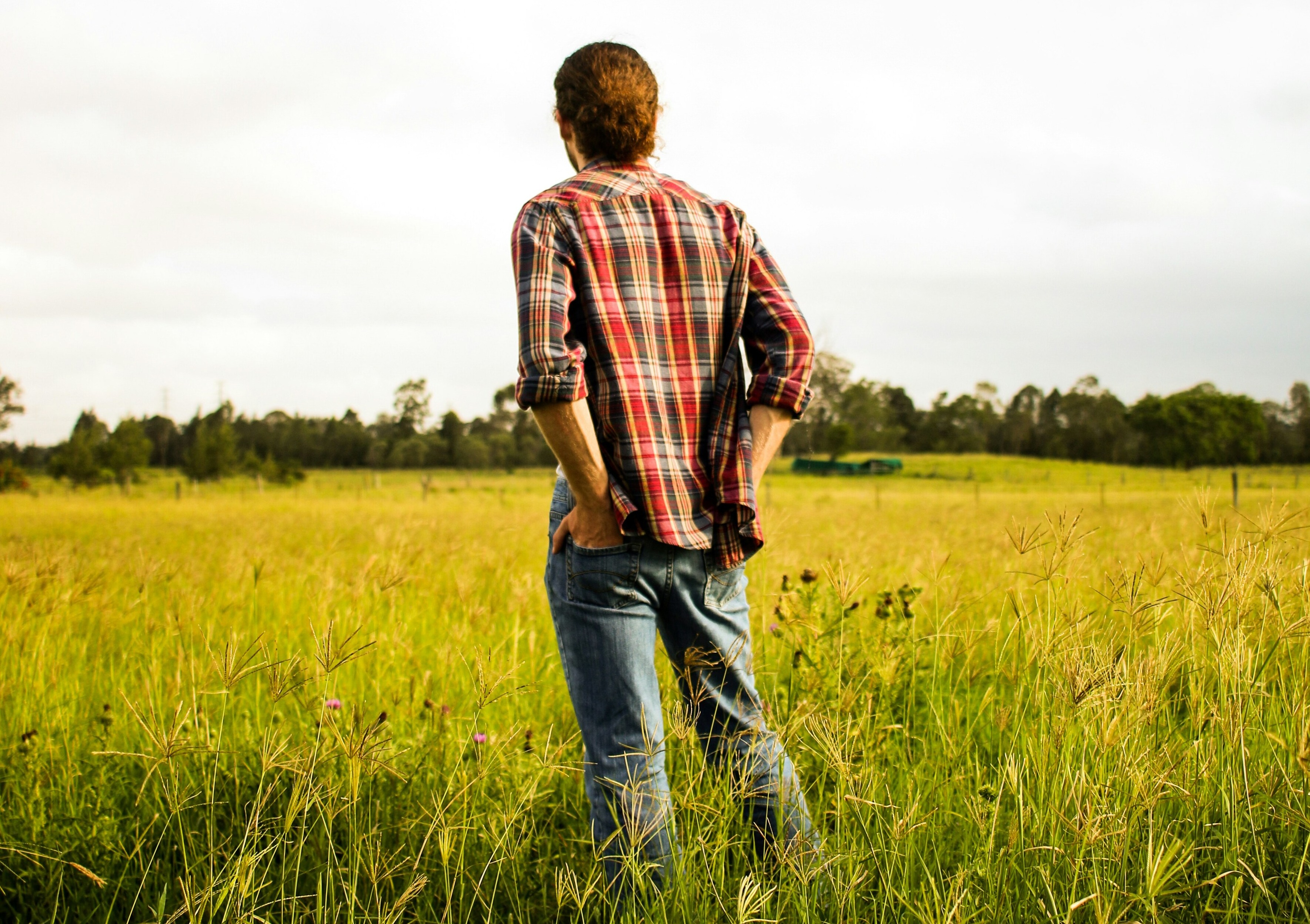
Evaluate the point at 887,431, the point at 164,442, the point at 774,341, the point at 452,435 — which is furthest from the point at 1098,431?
the point at 164,442

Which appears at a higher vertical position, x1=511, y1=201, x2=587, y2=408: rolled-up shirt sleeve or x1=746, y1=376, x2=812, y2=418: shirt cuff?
x1=511, y1=201, x2=587, y2=408: rolled-up shirt sleeve

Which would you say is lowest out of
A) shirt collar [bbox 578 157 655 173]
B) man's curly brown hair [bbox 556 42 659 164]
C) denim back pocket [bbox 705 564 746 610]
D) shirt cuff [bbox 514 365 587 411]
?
denim back pocket [bbox 705 564 746 610]

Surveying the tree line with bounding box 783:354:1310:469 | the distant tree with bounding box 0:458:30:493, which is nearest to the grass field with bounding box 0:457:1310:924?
the distant tree with bounding box 0:458:30:493

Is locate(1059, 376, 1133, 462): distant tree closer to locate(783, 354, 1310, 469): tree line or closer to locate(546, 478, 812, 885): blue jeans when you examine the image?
locate(783, 354, 1310, 469): tree line

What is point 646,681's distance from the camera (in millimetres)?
1796

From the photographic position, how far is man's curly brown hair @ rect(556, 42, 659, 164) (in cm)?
186

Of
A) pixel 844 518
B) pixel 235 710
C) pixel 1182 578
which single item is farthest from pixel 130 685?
pixel 844 518

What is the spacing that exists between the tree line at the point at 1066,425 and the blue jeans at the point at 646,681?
70.7 m

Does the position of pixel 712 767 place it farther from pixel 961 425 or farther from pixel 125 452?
pixel 961 425

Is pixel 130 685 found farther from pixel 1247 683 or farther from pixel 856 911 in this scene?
pixel 1247 683

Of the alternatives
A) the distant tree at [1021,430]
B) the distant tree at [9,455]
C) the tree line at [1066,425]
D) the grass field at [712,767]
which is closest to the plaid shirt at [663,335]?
the grass field at [712,767]

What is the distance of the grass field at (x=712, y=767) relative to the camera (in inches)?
59.4

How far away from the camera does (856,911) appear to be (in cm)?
149

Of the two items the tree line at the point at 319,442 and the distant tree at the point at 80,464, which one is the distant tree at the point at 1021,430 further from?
the distant tree at the point at 80,464
